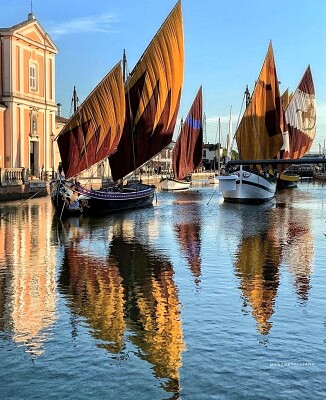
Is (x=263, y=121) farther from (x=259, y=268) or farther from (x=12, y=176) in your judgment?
(x=259, y=268)

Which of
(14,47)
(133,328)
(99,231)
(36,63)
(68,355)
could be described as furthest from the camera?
(36,63)

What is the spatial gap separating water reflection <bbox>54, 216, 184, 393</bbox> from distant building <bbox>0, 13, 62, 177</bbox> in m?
33.4

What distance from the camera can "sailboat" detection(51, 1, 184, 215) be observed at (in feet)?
110

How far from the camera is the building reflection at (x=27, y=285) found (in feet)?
34.3

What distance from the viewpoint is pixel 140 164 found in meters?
38.6

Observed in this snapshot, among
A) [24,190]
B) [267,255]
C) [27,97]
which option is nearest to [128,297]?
[267,255]

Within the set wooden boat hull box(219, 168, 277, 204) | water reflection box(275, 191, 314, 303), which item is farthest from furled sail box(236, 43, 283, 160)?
water reflection box(275, 191, 314, 303)

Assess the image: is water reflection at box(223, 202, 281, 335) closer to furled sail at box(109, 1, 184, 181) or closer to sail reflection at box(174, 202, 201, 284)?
sail reflection at box(174, 202, 201, 284)

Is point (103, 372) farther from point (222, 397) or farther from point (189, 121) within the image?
point (189, 121)

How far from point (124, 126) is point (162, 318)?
1071 inches

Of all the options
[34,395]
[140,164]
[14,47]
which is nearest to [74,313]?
[34,395]

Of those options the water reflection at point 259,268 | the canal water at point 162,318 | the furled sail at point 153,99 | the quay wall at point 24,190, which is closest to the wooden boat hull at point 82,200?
the furled sail at point 153,99

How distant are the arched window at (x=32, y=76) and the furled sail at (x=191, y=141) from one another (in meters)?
14.1

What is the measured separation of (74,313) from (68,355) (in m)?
2.42
